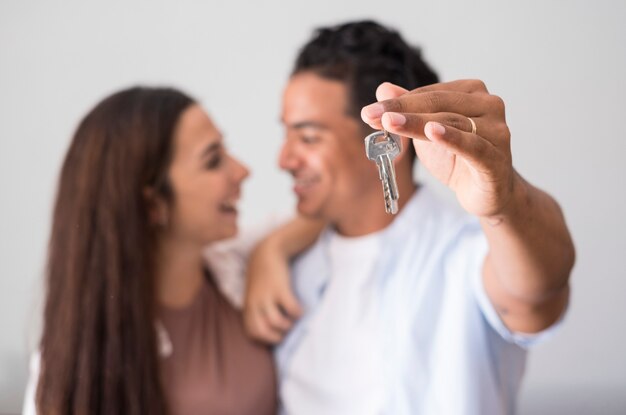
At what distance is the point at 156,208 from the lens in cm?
75

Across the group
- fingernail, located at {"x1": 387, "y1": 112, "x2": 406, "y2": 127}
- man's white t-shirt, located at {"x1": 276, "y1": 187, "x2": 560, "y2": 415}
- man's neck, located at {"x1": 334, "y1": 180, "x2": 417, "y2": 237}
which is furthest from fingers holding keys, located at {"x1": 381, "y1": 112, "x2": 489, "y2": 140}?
man's neck, located at {"x1": 334, "y1": 180, "x2": 417, "y2": 237}

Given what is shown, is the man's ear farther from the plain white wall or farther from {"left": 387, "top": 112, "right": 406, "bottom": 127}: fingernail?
{"left": 387, "top": 112, "right": 406, "bottom": 127}: fingernail

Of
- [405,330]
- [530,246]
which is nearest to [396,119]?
[530,246]

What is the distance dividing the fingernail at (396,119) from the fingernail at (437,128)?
14 millimetres

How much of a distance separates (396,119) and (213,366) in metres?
0.43

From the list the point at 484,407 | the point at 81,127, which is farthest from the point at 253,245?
the point at 484,407

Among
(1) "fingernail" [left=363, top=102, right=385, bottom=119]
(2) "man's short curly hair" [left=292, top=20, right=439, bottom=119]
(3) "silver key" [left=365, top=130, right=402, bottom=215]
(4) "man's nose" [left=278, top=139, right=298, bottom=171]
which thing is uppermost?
(2) "man's short curly hair" [left=292, top=20, right=439, bottom=119]

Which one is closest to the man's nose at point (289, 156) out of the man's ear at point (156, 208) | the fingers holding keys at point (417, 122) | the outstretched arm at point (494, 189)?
the man's ear at point (156, 208)

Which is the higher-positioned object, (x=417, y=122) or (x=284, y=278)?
(x=417, y=122)

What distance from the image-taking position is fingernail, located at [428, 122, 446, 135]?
373 millimetres

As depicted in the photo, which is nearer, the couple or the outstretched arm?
the outstretched arm

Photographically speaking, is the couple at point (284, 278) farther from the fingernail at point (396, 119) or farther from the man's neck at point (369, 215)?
the fingernail at point (396, 119)

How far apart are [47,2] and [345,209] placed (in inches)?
17.8

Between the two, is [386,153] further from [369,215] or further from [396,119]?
[369,215]
